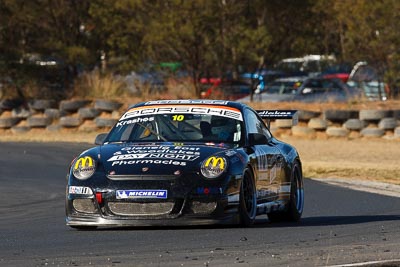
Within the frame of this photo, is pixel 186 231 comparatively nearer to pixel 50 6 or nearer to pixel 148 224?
pixel 148 224

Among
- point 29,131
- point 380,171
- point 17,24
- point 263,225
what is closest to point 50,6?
point 17,24

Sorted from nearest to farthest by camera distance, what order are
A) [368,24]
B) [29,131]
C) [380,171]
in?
[380,171], [29,131], [368,24]

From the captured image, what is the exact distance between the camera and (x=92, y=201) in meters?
10.1

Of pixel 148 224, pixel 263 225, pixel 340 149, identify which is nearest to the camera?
pixel 148 224

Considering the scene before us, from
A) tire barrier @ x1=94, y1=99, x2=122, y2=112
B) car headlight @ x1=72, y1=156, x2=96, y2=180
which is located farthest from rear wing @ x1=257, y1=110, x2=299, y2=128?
tire barrier @ x1=94, y1=99, x2=122, y2=112

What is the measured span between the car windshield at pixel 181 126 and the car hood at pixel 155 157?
40 cm

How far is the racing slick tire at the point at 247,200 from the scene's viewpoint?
10.2m

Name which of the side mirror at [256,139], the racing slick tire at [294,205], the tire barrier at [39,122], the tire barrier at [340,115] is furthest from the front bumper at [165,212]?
the tire barrier at [39,122]

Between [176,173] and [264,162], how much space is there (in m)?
1.39

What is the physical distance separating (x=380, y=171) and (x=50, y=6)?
45.0 ft

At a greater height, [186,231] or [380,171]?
[186,231]

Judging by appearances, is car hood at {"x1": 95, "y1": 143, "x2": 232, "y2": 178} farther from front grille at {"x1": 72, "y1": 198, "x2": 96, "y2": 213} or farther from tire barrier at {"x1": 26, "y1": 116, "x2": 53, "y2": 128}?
tire barrier at {"x1": 26, "y1": 116, "x2": 53, "y2": 128}

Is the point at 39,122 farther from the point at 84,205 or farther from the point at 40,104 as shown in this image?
the point at 84,205

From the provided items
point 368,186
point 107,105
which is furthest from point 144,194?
point 107,105
